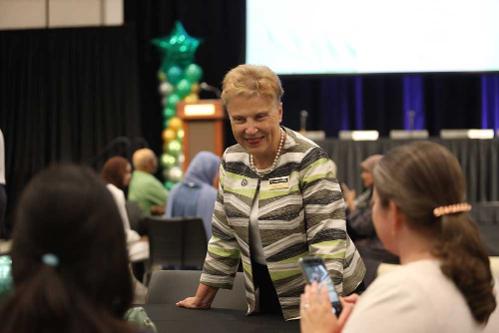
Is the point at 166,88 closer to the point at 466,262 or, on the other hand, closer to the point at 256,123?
the point at 256,123

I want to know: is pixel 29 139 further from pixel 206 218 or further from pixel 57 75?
pixel 206 218

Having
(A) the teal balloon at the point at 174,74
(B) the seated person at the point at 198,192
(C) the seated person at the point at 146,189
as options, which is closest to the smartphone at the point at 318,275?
(B) the seated person at the point at 198,192

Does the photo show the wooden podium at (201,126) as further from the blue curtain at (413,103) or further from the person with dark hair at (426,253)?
the person with dark hair at (426,253)

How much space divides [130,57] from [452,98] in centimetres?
451

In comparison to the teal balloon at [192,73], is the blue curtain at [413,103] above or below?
below

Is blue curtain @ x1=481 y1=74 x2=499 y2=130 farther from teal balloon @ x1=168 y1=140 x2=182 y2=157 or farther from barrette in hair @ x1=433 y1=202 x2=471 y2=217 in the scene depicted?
Answer: barrette in hair @ x1=433 y1=202 x2=471 y2=217

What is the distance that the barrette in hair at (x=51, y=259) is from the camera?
1.03m

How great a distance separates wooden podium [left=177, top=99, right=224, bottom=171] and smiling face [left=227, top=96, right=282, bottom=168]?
5046 millimetres

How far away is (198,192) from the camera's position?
17.0 ft

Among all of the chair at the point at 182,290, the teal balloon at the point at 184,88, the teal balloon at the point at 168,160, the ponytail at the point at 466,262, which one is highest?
the teal balloon at the point at 184,88

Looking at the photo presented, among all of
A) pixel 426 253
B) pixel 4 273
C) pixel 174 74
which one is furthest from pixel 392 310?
pixel 174 74

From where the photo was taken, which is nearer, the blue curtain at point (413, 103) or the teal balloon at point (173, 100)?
the teal balloon at point (173, 100)

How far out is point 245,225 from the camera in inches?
89.7

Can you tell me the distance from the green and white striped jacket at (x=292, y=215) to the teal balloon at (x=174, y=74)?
7.71 metres
